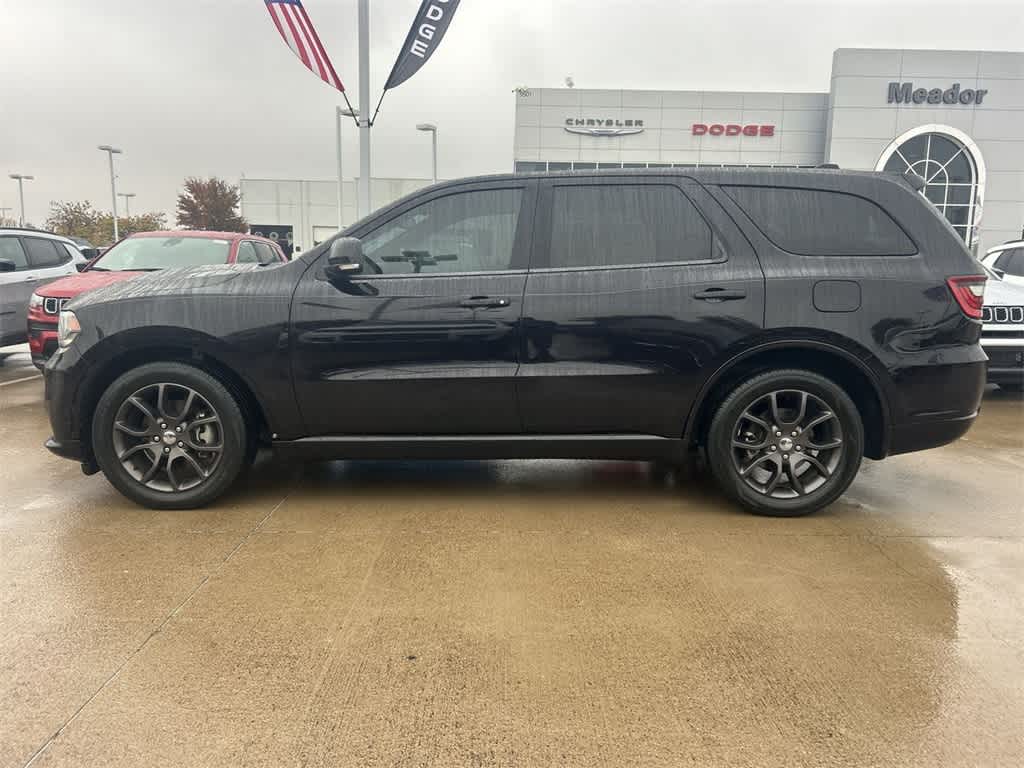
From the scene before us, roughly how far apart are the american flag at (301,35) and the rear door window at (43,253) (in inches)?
186

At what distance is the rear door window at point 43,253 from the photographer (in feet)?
30.5

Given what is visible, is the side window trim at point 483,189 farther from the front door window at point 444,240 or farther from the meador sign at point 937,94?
the meador sign at point 937,94

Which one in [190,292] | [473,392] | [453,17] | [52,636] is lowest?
[52,636]

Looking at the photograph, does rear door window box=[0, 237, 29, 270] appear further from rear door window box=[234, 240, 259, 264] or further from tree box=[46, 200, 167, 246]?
tree box=[46, 200, 167, 246]

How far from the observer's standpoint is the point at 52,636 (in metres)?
2.62

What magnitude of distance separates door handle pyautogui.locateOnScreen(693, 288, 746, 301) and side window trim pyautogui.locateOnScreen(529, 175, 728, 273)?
167 millimetres

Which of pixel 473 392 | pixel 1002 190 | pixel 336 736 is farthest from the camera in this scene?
pixel 1002 190

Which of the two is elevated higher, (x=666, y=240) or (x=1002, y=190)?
(x=1002, y=190)

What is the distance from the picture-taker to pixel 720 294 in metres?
3.71

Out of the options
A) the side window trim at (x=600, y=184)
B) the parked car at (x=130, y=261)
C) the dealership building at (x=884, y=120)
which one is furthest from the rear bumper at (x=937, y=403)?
the dealership building at (x=884, y=120)

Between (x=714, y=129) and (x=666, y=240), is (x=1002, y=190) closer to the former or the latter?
(x=714, y=129)

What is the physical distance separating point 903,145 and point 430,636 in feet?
112

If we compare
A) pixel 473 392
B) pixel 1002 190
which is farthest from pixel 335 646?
pixel 1002 190

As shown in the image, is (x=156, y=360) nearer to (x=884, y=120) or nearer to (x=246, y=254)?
(x=246, y=254)
